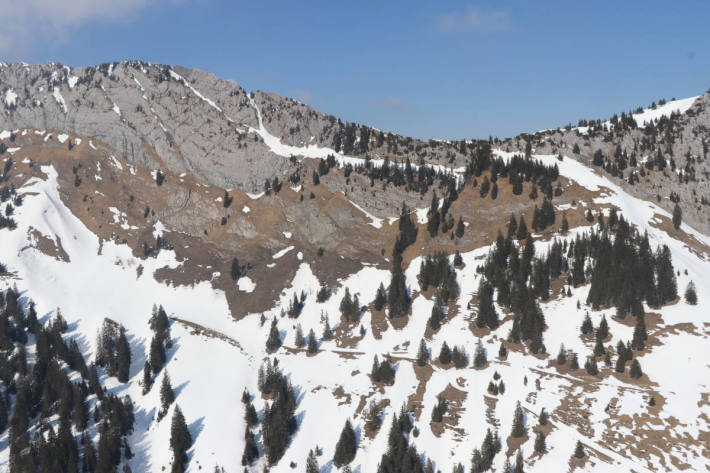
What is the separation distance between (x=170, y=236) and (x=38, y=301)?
134ft

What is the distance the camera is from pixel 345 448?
8581 cm

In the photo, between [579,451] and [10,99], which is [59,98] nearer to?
[10,99]

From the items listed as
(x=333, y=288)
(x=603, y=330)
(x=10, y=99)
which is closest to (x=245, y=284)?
(x=333, y=288)

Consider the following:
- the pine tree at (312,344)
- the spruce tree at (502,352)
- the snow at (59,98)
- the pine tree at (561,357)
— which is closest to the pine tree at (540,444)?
the pine tree at (561,357)

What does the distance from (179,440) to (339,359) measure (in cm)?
3778

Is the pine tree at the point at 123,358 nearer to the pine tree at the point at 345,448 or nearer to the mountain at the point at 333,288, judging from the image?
the mountain at the point at 333,288

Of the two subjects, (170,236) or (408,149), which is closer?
(170,236)

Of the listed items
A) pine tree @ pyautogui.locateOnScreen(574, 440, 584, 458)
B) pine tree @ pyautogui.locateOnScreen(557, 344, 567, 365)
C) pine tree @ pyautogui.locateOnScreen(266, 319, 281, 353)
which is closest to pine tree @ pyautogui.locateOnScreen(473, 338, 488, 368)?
pine tree @ pyautogui.locateOnScreen(557, 344, 567, 365)

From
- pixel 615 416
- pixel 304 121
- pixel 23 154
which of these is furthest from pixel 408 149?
pixel 23 154

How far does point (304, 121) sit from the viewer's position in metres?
185

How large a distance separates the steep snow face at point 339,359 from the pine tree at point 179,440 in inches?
91.5

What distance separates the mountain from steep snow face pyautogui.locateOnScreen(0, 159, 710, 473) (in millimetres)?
519

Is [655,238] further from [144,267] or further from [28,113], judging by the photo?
[28,113]

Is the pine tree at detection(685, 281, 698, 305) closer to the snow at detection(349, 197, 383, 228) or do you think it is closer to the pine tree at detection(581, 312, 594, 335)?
the pine tree at detection(581, 312, 594, 335)
